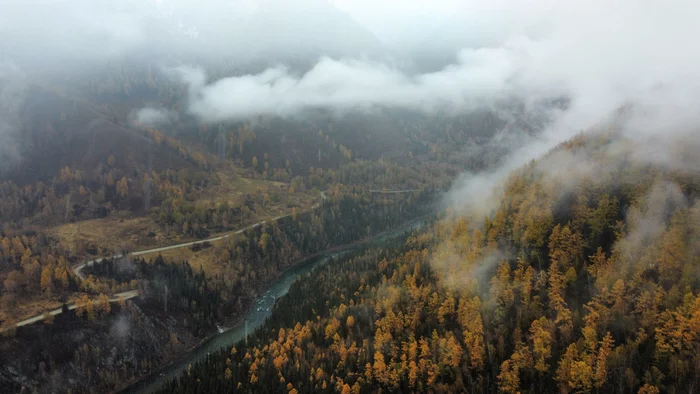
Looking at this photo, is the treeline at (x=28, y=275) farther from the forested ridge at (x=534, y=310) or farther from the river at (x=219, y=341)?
the forested ridge at (x=534, y=310)

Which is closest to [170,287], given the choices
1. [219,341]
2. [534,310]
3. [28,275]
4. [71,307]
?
[219,341]

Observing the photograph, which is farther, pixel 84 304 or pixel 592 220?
pixel 84 304

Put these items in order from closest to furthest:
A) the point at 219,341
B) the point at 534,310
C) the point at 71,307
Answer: the point at 534,310 < the point at 71,307 < the point at 219,341

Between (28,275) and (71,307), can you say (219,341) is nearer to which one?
(71,307)

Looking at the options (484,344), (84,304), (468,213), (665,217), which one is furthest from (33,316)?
(665,217)

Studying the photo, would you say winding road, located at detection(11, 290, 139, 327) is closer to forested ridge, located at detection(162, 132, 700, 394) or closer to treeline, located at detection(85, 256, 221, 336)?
treeline, located at detection(85, 256, 221, 336)

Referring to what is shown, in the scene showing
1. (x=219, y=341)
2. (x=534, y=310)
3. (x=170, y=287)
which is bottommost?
(x=219, y=341)

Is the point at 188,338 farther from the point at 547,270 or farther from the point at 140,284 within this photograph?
the point at 547,270

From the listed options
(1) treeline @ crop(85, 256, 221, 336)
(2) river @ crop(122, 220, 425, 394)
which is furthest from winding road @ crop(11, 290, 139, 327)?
(2) river @ crop(122, 220, 425, 394)

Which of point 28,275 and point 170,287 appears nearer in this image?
point 28,275
